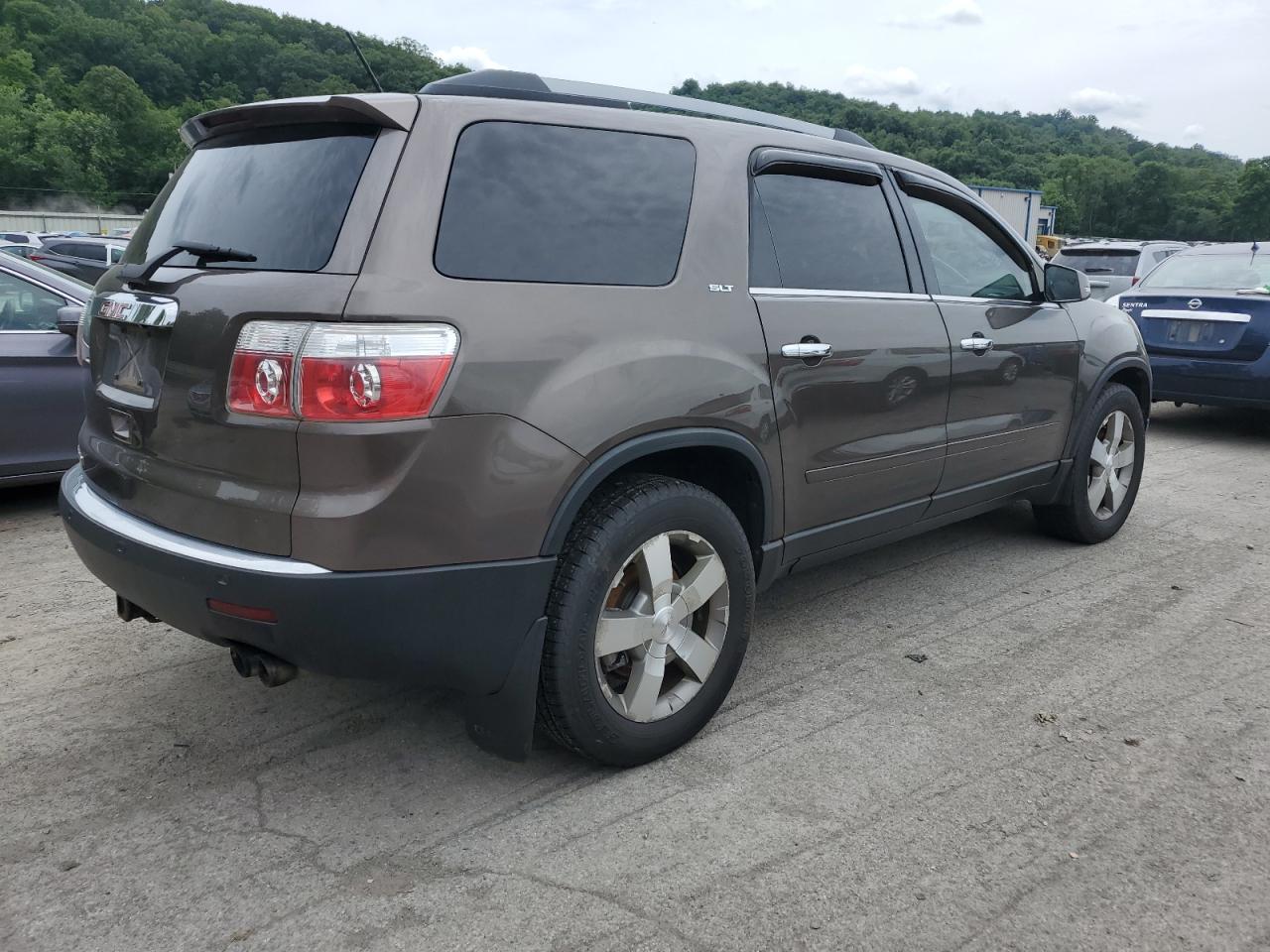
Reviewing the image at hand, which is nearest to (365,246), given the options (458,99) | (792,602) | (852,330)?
(458,99)

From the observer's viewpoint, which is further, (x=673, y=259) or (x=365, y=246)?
(x=673, y=259)

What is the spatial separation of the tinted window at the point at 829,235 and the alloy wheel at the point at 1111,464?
6.21 ft

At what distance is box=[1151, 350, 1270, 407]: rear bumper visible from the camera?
25.0ft

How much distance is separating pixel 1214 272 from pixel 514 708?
854cm

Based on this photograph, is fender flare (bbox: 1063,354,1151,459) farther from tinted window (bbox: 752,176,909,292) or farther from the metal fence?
the metal fence

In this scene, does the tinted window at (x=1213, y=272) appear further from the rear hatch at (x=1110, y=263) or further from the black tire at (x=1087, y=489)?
the rear hatch at (x=1110, y=263)

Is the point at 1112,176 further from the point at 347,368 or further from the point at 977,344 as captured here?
the point at 347,368

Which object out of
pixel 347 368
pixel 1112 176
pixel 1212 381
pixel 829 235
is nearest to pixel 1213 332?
pixel 1212 381

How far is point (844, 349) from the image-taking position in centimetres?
327

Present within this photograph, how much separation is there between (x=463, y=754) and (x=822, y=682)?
126cm

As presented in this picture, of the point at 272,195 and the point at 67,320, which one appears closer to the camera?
the point at 272,195

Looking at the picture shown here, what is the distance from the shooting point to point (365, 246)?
2287 mm

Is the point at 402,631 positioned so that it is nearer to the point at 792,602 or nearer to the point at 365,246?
the point at 365,246

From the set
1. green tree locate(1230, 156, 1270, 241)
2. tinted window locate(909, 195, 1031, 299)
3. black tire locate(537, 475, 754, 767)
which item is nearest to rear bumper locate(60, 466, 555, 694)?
black tire locate(537, 475, 754, 767)
